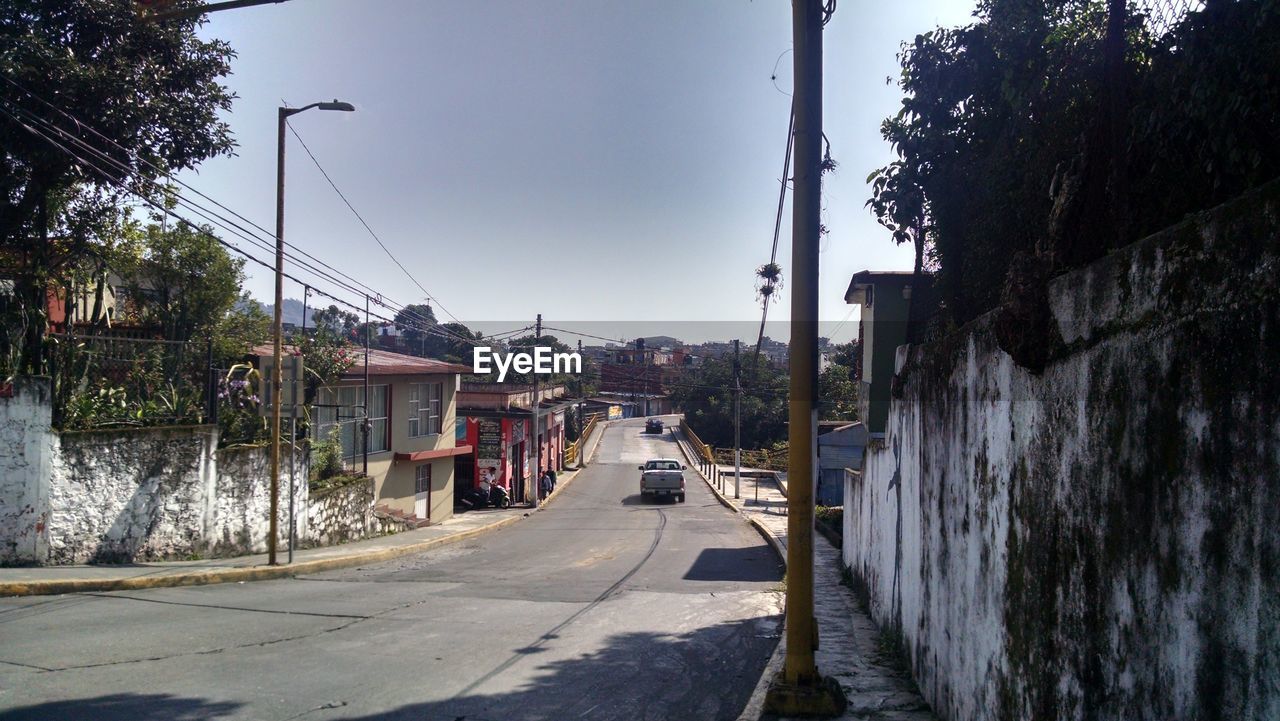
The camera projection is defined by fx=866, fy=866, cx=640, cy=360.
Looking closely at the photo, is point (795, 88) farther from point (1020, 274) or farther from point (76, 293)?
point (76, 293)

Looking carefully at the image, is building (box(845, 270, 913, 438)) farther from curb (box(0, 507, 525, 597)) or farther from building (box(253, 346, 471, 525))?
building (box(253, 346, 471, 525))

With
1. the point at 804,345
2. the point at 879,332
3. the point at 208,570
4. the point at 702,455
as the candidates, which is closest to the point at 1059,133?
the point at 804,345

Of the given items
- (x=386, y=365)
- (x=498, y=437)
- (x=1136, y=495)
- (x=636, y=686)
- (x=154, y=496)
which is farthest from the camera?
(x=498, y=437)

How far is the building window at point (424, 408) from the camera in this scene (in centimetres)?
2696

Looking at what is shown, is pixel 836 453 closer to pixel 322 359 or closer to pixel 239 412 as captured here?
pixel 322 359

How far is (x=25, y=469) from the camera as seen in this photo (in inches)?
498

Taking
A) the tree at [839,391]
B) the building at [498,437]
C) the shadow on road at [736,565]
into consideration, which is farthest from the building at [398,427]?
the tree at [839,391]

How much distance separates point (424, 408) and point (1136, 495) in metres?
26.1

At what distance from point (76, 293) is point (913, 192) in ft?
45.6

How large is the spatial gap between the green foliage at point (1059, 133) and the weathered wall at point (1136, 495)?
0.77 m

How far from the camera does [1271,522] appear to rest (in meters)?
2.44

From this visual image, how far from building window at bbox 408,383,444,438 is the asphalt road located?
35.1 feet

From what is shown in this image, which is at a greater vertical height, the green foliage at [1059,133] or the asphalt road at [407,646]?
the green foliage at [1059,133]

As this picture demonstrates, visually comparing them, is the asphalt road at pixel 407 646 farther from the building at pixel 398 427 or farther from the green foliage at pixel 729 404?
the green foliage at pixel 729 404
